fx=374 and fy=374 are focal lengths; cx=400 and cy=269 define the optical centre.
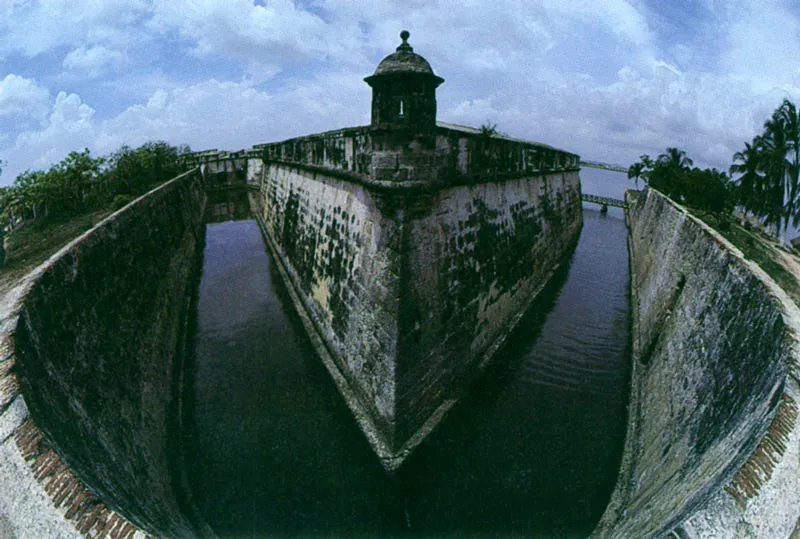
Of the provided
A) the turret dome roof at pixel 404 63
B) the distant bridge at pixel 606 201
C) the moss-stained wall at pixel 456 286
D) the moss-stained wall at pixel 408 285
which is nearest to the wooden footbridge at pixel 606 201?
the distant bridge at pixel 606 201

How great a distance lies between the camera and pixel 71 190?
19953 mm

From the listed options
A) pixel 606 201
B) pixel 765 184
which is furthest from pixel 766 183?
pixel 606 201

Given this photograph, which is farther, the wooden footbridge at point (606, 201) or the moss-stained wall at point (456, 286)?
the wooden footbridge at point (606, 201)

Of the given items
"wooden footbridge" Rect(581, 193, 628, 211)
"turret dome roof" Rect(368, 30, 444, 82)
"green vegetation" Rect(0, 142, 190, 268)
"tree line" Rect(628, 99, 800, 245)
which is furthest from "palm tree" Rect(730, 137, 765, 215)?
"green vegetation" Rect(0, 142, 190, 268)

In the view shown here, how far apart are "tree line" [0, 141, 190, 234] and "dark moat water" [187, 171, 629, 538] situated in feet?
40.6

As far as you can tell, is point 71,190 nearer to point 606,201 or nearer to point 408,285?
point 408,285

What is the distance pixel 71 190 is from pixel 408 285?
72.8 ft

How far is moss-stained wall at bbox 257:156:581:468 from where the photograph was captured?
7.41m

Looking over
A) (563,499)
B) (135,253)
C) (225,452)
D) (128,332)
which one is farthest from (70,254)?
(563,499)

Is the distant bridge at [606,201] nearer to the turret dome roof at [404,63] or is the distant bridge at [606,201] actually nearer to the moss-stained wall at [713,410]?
the moss-stained wall at [713,410]

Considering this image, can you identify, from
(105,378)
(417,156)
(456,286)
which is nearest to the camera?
(105,378)

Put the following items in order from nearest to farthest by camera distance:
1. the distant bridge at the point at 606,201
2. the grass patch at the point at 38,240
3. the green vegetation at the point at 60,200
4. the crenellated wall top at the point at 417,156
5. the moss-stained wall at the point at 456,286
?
the crenellated wall top at the point at 417,156
the moss-stained wall at the point at 456,286
the grass patch at the point at 38,240
the green vegetation at the point at 60,200
the distant bridge at the point at 606,201

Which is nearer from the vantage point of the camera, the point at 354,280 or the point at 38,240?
the point at 354,280

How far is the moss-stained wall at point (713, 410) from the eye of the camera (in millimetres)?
3529
